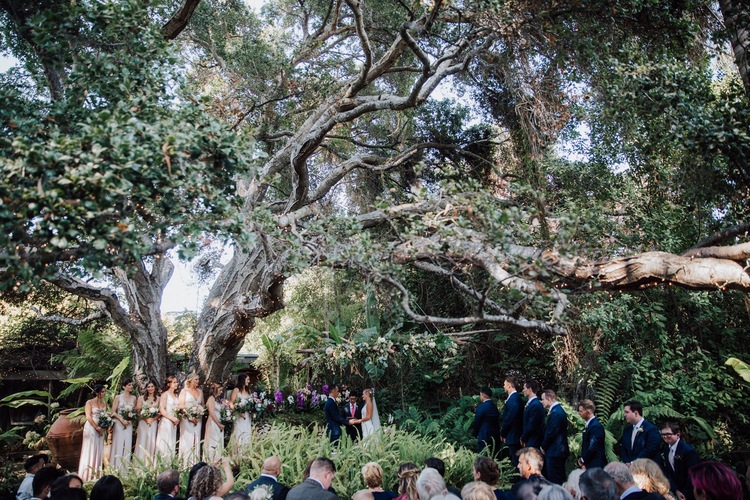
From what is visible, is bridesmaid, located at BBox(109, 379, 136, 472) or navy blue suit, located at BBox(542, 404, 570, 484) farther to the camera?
bridesmaid, located at BBox(109, 379, 136, 472)

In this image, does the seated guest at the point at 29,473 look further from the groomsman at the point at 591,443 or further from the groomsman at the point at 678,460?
the groomsman at the point at 678,460

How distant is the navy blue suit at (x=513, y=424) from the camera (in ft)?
22.7

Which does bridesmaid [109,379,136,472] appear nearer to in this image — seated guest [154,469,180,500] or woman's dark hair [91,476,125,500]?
seated guest [154,469,180,500]

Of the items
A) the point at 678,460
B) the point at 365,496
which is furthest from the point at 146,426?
the point at 678,460

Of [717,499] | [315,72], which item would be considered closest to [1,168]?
[717,499]

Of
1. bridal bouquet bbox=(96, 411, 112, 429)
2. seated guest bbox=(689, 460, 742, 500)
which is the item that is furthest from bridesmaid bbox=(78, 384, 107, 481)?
seated guest bbox=(689, 460, 742, 500)

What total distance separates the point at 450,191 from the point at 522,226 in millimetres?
890

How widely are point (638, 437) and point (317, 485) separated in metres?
3.78

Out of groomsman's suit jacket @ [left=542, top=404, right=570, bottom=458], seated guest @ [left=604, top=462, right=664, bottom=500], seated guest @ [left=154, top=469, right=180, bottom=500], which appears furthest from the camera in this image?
groomsman's suit jacket @ [left=542, top=404, right=570, bottom=458]

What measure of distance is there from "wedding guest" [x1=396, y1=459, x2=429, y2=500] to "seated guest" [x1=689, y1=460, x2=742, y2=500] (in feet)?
5.91

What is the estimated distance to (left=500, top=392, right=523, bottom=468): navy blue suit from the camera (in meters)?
6.93

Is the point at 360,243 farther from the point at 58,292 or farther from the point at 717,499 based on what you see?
the point at 58,292

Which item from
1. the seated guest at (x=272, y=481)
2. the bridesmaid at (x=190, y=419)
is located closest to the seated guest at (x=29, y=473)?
the seated guest at (x=272, y=481)

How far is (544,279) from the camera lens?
560 cm
